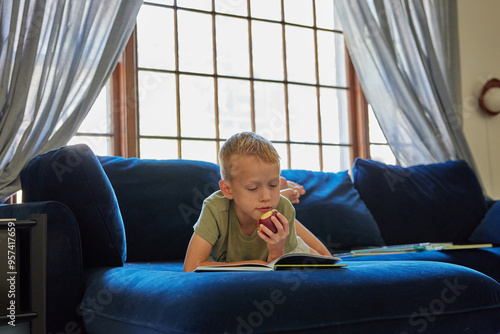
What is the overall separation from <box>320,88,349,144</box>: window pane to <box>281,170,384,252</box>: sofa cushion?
1.01 metres

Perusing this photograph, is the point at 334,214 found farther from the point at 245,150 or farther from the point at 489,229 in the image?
the point at 245,150

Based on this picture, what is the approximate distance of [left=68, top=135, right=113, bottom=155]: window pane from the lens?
3322mm

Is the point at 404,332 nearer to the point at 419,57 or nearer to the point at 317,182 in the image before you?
the point at 317,182

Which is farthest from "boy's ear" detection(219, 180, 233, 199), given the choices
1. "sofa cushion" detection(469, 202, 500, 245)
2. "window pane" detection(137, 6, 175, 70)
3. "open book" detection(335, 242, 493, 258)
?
"sofa cushion" detection(469, 202, 500, 245)

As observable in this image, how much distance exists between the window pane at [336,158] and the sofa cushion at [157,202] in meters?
1.65

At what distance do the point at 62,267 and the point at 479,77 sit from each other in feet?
12.6

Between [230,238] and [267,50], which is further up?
[267,50]

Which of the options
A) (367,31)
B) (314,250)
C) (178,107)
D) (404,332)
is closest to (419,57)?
(367,31)

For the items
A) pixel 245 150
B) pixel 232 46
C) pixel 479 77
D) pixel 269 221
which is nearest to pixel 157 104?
pixel 232 46

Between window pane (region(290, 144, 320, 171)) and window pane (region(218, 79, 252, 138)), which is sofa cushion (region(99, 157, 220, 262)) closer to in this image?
window pane (region(218, 79, 252, 138))

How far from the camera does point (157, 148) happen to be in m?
3.58

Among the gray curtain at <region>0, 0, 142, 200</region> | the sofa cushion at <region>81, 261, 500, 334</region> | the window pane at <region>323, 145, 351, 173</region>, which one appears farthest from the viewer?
the window pane at <region>323, 145, 351, 173</region>

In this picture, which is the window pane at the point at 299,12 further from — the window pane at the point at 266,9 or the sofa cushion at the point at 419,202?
the sofa cushion at the point at 419,202

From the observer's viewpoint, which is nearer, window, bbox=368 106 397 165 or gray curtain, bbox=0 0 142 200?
gray curtain, bbox=0 0 142 200
